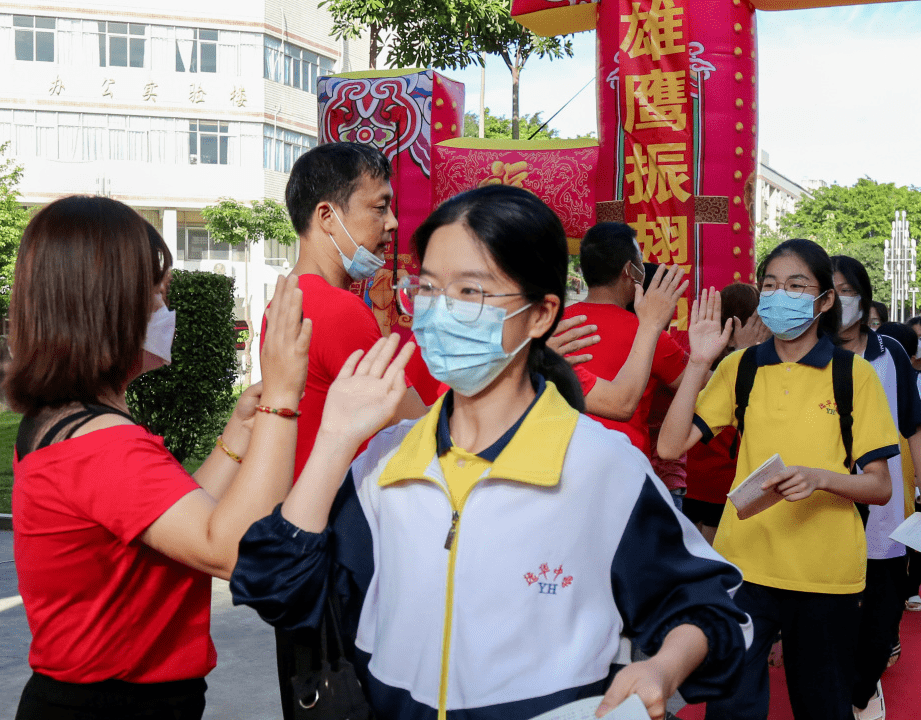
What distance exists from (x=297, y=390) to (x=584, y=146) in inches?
188

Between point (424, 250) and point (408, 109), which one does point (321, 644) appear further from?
point (408, 109)

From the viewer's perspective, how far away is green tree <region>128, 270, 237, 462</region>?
375 inches

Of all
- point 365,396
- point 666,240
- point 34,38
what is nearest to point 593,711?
point 365,396

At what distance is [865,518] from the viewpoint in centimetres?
324

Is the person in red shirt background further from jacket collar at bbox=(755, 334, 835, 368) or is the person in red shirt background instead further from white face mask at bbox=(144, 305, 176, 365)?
white face mask at bbox=(144, 305, 176, 365)

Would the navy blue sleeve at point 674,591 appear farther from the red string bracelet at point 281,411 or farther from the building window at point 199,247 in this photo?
the building window at point 199,247

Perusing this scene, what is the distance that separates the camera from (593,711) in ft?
4.61

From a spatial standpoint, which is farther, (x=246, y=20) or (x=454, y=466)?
(x=246, y=20)

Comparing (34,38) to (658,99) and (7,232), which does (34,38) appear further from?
(658,99)

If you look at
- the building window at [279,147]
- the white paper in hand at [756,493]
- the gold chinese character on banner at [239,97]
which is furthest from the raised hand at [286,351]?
the gold chinese character on banner at [239,97]

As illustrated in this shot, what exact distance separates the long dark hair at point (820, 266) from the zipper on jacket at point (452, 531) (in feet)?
7.20

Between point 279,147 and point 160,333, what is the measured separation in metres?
34.0

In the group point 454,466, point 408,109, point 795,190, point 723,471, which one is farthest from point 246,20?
point 795,190

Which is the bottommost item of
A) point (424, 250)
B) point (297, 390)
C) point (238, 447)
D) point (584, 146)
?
point (238, 447)
